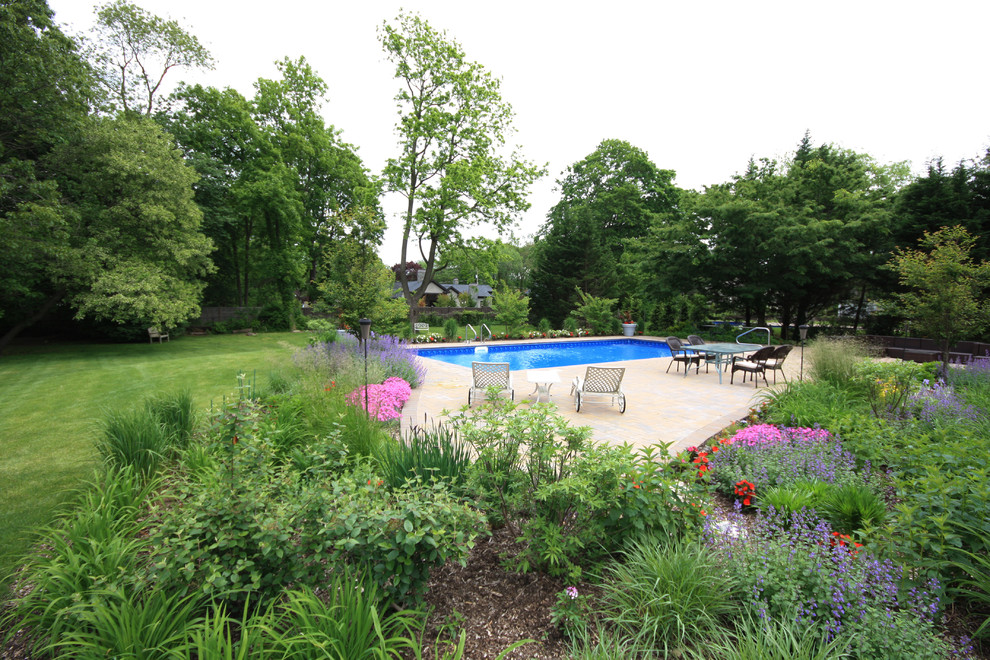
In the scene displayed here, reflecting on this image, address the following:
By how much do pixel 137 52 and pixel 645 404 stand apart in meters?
26.8

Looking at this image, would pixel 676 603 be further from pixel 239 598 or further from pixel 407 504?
pixel 239 598

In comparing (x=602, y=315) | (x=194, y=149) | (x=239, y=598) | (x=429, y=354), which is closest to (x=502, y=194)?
(x=602, y=315)

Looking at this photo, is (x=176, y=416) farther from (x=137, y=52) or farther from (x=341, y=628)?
(x=137, y=52)

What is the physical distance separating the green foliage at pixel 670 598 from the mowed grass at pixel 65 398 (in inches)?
139

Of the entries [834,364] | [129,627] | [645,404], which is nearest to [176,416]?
[129,627]

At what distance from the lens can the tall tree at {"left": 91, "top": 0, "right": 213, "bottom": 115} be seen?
17750 mm

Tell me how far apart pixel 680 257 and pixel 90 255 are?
74.5ft

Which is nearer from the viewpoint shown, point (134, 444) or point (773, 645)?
point (773, 645)

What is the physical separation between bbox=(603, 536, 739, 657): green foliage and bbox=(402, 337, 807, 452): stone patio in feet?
6.27

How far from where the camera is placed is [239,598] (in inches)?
80.4

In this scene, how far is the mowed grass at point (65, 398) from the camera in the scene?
11.0 ft

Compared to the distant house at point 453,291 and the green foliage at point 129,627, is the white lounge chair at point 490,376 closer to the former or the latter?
the green foliage at point 129,627

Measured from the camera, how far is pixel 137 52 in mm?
18641

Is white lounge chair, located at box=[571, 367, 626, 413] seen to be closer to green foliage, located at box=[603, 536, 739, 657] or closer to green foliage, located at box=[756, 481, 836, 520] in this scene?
green foliage, located at box=[756, 481, 836, 520]
